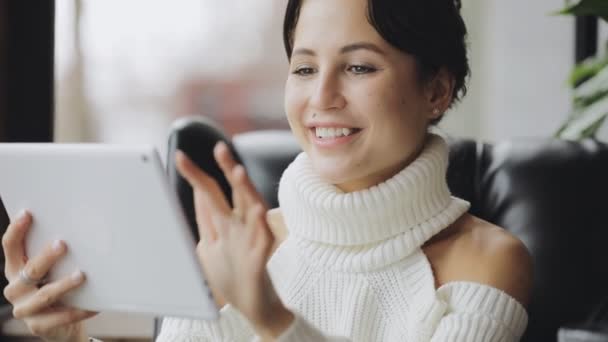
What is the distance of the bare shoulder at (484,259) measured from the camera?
3.71 feet

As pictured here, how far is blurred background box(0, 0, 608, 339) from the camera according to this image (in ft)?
8.76

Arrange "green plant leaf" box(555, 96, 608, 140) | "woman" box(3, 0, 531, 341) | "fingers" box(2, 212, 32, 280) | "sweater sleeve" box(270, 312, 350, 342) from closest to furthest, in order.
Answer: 1. "sweater sleeve" box(270, 312, 350, 342)
2. "fingers" box(2, 212, 32, 280)
3. "woman" box(3, 0, 531, 341)
4. "green plant leaf" box(555, 96, 608, 140)

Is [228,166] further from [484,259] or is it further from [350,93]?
[484,259]

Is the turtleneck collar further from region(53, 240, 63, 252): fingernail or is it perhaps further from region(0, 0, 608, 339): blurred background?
region(0, 0, 608, 339): blurred background

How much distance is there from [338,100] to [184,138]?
0.63 metres

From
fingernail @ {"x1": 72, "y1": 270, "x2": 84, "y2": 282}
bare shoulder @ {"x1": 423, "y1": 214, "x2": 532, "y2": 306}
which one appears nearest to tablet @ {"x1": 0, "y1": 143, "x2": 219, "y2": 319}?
fingernail @ {"x1": 72, "y1": 270, "x2": 84, "y2": 282}

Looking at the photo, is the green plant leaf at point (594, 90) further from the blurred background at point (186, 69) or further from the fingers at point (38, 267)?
the fingers at point (38, 267)

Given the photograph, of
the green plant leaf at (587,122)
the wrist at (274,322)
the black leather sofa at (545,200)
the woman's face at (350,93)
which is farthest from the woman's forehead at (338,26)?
the green plant leaf at (587,122)

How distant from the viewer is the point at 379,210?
3.89 ft

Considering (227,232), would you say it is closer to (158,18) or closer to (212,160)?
(212,160)

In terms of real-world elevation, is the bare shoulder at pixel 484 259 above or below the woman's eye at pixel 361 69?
below

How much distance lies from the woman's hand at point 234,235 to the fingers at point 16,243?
282mm

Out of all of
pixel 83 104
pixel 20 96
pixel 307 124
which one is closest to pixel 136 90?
pixel 83 104

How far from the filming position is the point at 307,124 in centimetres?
118
